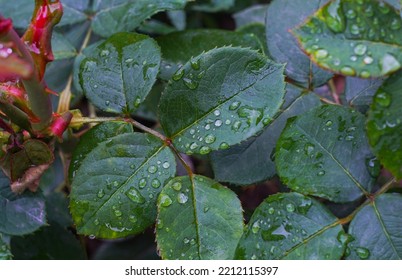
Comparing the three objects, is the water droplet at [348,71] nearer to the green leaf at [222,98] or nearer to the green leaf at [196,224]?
the green leaf at [222,98]

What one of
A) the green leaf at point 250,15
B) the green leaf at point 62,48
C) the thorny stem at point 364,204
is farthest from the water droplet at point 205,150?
the green leaf at point 250,15

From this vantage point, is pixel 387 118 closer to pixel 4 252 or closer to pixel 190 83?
pixel 190 83

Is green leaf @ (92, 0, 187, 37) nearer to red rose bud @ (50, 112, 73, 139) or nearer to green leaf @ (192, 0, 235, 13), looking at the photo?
red rose bud @ (50, 112, 73, 139)

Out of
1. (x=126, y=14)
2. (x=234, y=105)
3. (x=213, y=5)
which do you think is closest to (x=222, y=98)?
(x=234, y=105)

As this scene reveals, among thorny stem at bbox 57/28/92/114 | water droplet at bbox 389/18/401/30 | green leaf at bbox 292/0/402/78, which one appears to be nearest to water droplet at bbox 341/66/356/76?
green leaf at bbox 292/0/402/78
